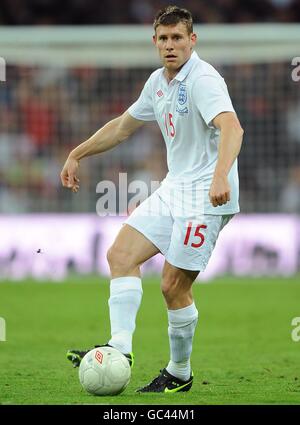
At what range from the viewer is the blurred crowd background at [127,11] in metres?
22.1

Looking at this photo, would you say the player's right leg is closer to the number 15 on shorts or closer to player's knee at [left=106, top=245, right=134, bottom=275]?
player's knee at [left=106, top=245, right=134, bottom=275]

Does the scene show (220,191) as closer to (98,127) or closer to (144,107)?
(144,107)

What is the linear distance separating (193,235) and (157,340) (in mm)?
3762

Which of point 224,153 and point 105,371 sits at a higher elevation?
point 224,153

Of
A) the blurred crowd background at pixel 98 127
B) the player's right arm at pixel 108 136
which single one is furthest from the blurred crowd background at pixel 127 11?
the player's right arm at pixel 108 136

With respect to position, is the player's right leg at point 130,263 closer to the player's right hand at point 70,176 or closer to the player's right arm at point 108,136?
the player's right hand at point 70,176

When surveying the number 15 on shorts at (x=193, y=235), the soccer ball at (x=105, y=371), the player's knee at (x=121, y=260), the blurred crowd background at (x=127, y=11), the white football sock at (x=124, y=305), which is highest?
the blurred crowd background at (x=127, y=11)

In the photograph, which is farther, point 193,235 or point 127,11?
point 127,11

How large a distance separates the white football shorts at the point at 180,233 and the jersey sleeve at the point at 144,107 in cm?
78

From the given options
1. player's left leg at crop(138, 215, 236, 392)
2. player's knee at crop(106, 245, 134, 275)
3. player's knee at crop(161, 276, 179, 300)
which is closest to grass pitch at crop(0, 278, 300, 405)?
player's left leg at crop(138, 215, 236, 392)

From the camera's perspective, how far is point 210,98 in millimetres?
6617

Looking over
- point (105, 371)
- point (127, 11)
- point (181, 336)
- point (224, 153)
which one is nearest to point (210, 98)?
point (224, 153)
